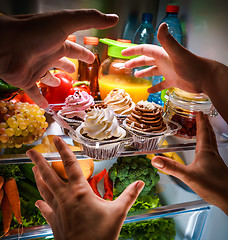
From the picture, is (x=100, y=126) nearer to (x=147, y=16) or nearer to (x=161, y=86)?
(x=161, y=86)

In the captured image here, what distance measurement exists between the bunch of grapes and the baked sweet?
0.36 meters

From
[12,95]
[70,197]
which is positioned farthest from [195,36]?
[70,197]

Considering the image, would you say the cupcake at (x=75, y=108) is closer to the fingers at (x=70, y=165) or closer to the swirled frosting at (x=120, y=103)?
the swirled frosting at (x=120, y=103)

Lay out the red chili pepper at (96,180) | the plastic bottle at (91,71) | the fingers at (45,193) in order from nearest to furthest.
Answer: the fingers at (45,193), the red chili pepper at (96,180), the plastic bottle at (91,71)

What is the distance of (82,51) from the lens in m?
0.93

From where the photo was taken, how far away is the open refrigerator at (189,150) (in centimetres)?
110

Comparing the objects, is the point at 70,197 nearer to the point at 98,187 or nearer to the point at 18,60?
the point at 18,60

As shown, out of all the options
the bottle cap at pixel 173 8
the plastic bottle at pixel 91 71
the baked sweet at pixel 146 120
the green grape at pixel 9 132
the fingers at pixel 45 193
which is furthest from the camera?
the plastic bottle at pixel 91 71

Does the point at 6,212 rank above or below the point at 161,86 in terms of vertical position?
below

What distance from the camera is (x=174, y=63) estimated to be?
2.84ft

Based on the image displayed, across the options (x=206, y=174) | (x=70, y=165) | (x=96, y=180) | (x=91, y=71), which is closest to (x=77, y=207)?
(x=70, y=165)

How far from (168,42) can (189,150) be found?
0.63 m

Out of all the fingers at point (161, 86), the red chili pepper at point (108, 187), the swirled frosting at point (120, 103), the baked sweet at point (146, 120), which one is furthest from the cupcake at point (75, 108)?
the red chili pepper at point (108, 187)

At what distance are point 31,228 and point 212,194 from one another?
0.72 meters
